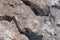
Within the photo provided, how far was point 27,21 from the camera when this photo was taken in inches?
116

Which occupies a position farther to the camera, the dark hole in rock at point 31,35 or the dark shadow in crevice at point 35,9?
the dark shadow in crevice at point 35,9

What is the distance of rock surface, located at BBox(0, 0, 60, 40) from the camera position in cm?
278

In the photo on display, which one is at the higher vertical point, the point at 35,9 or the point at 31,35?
the point at 35,9

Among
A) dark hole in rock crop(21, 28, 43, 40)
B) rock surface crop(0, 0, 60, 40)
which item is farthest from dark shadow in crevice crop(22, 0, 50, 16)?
dark hole in rock crop(21, 28, 43, 40)

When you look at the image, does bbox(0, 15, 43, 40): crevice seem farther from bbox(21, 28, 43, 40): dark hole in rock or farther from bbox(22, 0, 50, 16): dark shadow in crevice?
bbox(22, 0, 50, 16): dark shadow in crevice

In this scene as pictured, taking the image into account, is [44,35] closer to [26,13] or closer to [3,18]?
[26,13]

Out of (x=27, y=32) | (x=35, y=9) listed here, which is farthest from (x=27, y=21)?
(x=35, y=9)

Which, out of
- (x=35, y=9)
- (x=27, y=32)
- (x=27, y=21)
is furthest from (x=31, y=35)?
(x=35, y=9)

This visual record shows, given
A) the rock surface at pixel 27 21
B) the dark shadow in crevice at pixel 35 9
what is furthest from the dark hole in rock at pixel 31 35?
the dark shadow in crevice at pixel 35 9

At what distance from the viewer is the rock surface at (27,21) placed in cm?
278

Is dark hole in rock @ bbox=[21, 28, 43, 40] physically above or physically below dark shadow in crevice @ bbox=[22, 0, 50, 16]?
below

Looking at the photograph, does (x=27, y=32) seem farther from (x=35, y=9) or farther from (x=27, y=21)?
(x=35, y=9)

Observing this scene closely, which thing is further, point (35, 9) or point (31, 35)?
point (35, 9)

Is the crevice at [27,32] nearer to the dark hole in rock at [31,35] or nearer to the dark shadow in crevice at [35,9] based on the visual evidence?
the dark hole in rock at [31,35]
